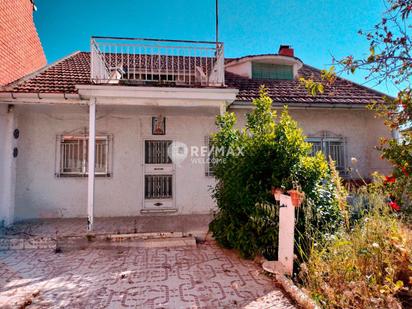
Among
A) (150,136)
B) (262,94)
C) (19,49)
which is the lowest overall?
(150,136)

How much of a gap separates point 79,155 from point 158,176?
2575 mm

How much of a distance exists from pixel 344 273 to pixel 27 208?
27.7 feet

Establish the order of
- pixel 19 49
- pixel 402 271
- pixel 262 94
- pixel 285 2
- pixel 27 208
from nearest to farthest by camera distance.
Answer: pixel 402 271 < pixel 262 94 < pixel 285 2 < pixel 27 208 < pixel 19 49

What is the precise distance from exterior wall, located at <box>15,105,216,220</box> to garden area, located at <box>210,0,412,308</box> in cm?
301

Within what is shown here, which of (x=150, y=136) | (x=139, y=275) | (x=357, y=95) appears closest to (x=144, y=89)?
(x=150, y=136)

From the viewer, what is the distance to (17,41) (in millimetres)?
8688

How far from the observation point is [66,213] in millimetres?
7930

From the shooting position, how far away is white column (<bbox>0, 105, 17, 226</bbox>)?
700cm

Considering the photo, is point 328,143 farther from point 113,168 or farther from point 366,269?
point 113,168

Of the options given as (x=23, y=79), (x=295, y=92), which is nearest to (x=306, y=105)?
(x=295, y=92)

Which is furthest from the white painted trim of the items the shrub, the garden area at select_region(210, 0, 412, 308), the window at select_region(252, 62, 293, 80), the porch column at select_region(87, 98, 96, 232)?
the shrub

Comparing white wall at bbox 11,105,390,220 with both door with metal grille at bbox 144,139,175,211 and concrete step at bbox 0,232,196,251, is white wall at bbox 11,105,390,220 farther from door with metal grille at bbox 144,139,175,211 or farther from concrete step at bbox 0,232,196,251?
concrete step at bbox 0,232,196,251

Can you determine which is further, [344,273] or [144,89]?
[144,89]

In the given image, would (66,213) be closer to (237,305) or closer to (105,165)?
(105,165)
